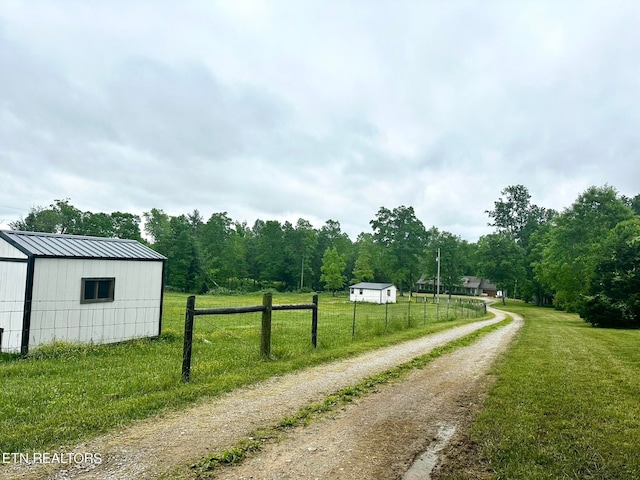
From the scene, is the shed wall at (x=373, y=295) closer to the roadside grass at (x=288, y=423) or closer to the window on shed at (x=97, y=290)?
the window on shed at (x=97, y=290)

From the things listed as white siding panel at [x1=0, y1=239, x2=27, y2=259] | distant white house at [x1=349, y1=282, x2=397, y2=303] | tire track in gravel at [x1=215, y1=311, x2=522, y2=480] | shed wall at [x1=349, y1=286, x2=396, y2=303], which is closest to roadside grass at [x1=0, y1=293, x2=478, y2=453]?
tire track in gravel at [x1=215, y1=311, x2=522, y2=480]

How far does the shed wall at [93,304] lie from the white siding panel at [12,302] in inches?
10.0

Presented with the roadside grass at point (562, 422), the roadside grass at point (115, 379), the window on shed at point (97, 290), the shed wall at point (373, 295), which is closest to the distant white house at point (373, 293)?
the shed wall at point (373, 295)

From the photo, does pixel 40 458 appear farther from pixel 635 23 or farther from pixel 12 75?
pixel 12 75

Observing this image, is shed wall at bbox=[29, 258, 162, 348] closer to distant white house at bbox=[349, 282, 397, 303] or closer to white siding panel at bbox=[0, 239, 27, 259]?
white siding panel at bbox=[0, 239, 27, 259]

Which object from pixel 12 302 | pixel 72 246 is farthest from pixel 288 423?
pixel 72 246

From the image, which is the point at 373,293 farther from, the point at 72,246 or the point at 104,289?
the point at 72,246

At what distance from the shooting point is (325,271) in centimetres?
6197

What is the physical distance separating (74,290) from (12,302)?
133cm

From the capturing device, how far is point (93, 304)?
35.0ft

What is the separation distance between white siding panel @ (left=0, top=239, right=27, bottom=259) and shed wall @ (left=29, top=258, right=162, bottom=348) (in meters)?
0.48

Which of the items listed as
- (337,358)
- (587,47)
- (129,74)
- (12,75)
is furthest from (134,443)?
(12,75)

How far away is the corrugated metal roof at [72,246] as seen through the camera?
9.66 meters

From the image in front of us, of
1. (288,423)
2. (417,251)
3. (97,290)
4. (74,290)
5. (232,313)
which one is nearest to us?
(288,423)
